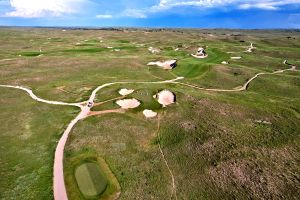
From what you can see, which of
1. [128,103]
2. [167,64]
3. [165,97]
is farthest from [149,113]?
[167,64]

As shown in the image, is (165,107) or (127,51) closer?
(165,107)

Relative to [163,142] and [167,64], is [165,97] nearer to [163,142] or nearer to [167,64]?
[163,142]

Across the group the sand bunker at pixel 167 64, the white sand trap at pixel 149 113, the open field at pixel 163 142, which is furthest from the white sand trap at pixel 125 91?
the sand bunker at pixel 167 64

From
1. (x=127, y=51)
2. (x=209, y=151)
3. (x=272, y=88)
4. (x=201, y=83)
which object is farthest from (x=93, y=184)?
(x=127, y=51)

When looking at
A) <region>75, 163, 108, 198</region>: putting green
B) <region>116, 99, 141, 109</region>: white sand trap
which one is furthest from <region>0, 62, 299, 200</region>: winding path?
<region>116, 99, 141, 109</region>: white sand trap

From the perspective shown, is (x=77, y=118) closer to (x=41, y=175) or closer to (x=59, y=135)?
(x=59, y=135)

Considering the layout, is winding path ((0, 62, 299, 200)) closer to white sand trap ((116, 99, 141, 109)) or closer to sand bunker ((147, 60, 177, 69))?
white sand trap ((116, 99, 141, 109))
